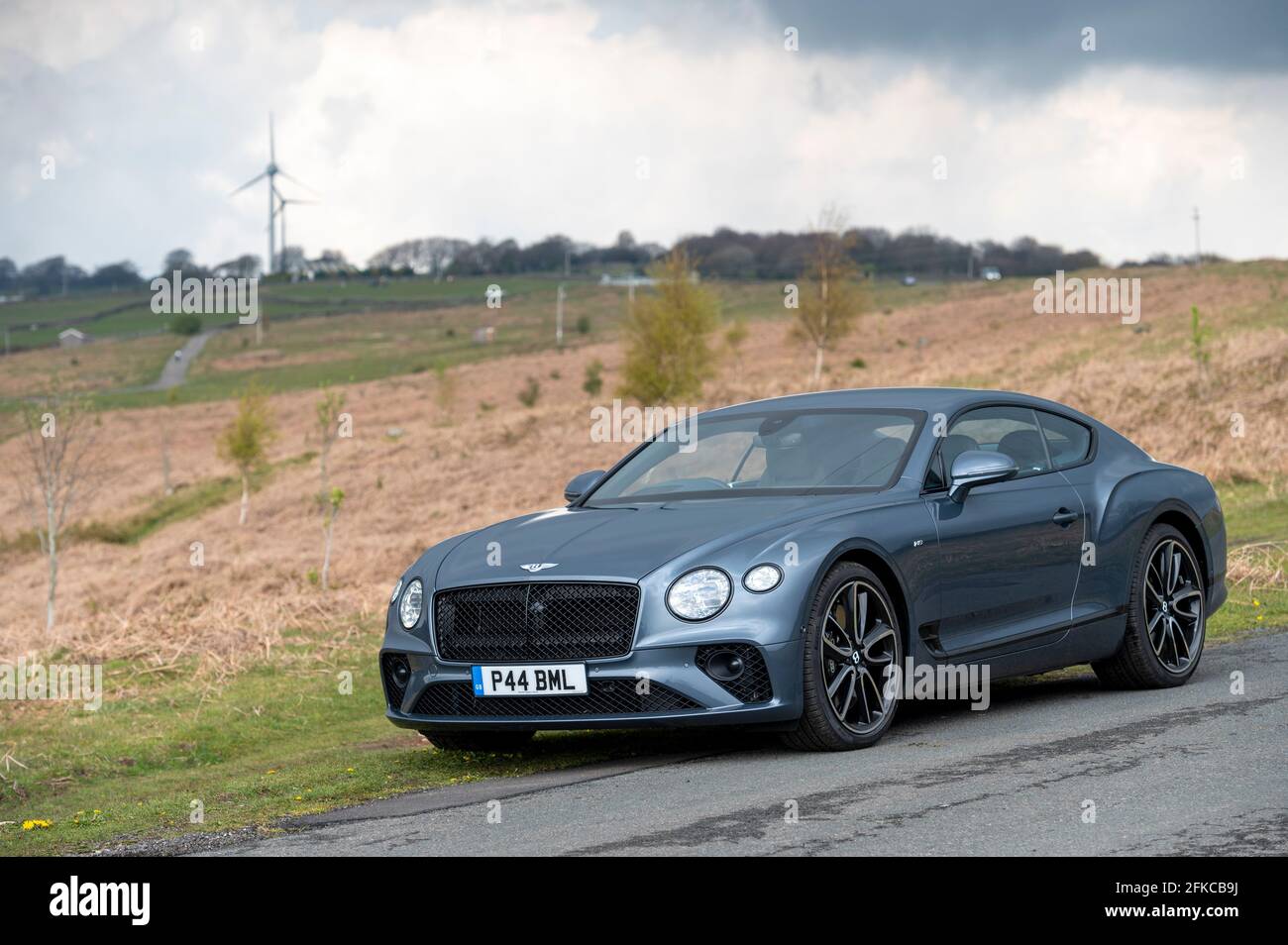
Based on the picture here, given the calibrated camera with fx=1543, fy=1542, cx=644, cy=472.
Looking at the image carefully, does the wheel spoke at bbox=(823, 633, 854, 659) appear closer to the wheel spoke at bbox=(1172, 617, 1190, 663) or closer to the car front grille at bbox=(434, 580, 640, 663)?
the car front grille at bbox=(434, 580, 640, 663)

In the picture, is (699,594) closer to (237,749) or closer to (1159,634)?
(1159,634)

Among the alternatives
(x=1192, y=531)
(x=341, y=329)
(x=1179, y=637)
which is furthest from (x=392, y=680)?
(x=341, y=329)

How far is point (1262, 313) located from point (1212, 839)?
5320 cm

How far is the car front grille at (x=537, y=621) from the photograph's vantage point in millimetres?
6516

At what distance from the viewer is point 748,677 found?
20.9 feet

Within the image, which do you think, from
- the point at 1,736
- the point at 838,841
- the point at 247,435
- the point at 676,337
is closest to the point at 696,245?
the point at 676,337

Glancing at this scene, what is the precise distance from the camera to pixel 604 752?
7.31 m

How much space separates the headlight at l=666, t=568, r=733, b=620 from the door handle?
2.28 m

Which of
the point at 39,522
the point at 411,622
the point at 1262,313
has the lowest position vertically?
the point at 39,522

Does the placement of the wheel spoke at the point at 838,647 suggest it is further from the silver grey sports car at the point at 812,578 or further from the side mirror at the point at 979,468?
the side mirror at the point at 979,468

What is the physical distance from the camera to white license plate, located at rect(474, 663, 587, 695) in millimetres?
6520

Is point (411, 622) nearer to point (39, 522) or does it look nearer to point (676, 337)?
point (39, 522)
